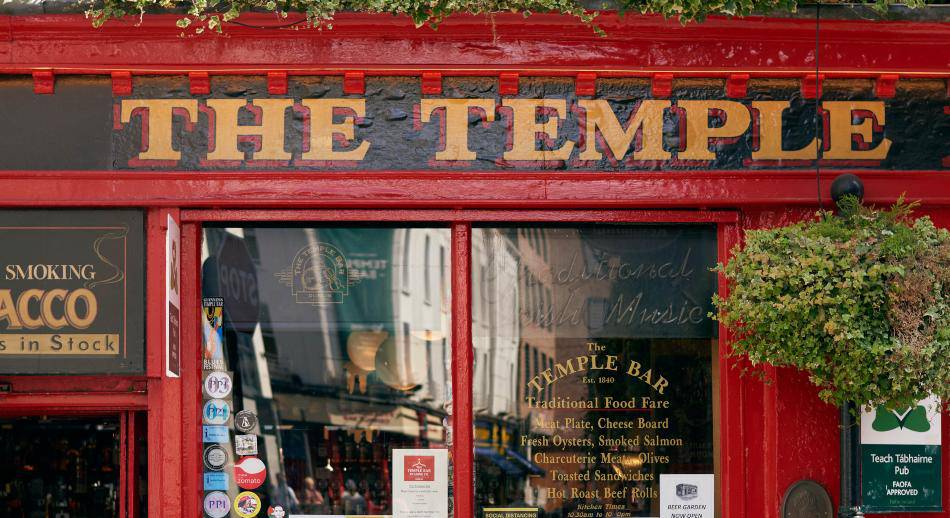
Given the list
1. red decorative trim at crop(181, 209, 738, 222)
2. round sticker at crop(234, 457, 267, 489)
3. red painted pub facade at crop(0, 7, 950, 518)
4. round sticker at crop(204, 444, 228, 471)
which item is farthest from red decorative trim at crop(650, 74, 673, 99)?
round sticker at crop(204, 444, 228, 471)

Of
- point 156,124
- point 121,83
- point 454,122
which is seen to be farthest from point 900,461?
point 121,83

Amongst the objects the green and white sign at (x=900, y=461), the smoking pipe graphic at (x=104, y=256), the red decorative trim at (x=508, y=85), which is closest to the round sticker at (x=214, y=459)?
the smoking pipe graphic at (x=104, y=256)

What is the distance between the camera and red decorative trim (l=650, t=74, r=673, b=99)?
850 cm

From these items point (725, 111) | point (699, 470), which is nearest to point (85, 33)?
point (725, 111)

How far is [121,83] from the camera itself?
843 cm

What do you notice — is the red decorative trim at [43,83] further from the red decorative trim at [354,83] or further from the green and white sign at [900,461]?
the green and white sign at [900,461]

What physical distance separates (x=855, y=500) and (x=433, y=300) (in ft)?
10.3

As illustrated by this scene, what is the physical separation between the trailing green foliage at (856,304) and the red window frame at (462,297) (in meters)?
0.94

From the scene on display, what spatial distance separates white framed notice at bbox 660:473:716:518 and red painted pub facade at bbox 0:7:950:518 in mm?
35

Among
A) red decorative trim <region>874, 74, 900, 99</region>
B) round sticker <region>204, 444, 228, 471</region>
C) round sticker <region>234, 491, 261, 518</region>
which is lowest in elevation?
round sticker <region>234, 491, 261, 518</region>

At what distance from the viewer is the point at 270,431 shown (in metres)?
8.46

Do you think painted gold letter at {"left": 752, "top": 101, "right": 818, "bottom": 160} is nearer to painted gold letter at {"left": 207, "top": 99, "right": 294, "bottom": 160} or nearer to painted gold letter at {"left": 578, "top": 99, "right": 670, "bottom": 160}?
painted gold letter at {"left": 578, "top": 99, "right": 670, "bottom": 160}

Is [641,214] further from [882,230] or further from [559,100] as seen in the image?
[882,230]

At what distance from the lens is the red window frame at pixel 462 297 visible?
8375 millimetres
